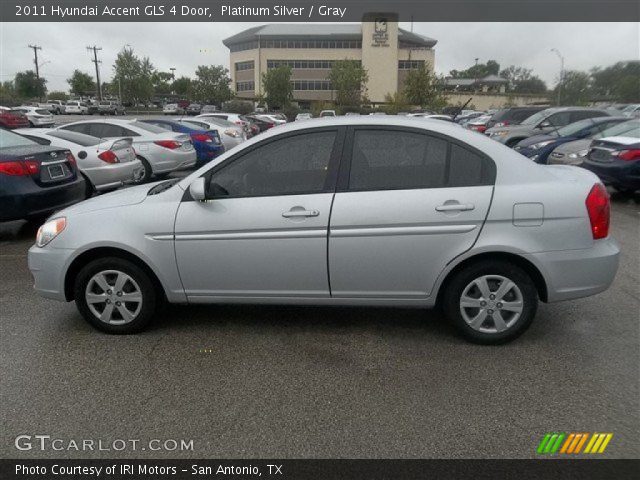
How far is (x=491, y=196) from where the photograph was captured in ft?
11.9

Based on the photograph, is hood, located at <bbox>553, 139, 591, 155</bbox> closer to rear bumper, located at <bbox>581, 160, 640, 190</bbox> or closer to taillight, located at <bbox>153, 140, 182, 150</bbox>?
rear bumper, located at <bbox>581, 160, 640, 190</bbox>

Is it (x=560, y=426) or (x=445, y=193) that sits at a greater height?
(x=445, y=193)

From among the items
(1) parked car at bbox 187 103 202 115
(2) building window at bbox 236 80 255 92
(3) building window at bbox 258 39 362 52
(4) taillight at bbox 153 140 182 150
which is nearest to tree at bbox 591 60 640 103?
(3) building window at bbox 258 39 362 52

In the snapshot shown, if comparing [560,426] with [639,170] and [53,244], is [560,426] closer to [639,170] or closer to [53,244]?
[53,244]

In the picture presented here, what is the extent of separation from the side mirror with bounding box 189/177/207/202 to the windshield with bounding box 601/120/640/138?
29.9 ft

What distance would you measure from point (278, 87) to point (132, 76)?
Answer: 68.4ft

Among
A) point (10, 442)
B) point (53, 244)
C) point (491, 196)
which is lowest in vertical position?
point (10, 442)

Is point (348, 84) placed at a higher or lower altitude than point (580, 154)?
higher

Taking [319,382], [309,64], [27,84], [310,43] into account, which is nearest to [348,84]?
[309,64]

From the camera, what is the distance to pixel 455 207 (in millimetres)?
3600

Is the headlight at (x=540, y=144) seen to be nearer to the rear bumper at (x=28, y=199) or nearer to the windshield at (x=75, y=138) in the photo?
the windshield at (x=75, y=138)

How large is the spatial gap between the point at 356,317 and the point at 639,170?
23.2ft

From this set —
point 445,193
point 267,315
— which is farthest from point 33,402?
point 445,193

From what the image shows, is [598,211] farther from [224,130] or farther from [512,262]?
[224,130]
